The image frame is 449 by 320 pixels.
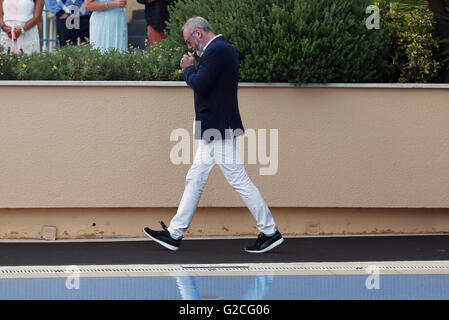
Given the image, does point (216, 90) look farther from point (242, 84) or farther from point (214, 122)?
point (242, 84)

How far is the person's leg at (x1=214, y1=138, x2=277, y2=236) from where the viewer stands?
803cm

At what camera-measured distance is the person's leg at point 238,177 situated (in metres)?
8.03

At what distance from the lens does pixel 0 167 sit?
8984 millimetres

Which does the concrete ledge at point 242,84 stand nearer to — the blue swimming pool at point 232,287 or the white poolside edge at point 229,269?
the white poolside edge at point 229,269

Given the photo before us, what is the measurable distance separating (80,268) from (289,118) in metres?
2.84

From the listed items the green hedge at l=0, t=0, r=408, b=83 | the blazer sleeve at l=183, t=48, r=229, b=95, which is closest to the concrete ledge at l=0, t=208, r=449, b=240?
the green hedge at l=0, t=0, r=408, b=83

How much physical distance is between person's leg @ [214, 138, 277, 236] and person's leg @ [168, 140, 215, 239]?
97 millimetres

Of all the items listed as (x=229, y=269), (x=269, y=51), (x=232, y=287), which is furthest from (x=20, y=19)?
(x=232, y=287)

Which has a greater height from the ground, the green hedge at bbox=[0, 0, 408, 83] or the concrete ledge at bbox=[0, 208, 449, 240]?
the green hedge at bbox=[0, 0, 408, 83]

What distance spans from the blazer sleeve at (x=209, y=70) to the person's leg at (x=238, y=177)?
0.54 m

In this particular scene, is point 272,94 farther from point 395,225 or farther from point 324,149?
point 395,225

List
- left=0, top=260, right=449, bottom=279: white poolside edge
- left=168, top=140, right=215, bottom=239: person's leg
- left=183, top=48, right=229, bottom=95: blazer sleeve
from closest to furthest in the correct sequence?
left=0, top=260, right=449, bottom=279: white poolside edge → left=183, top=48, right=229, bottom=95: blazer sleeve → left=168, top=140, right=215, bottom=239: person's leg

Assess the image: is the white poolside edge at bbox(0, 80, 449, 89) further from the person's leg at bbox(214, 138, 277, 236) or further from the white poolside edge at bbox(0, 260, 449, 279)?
the white poolside edge at bbox(0, 260, 449, 279)
